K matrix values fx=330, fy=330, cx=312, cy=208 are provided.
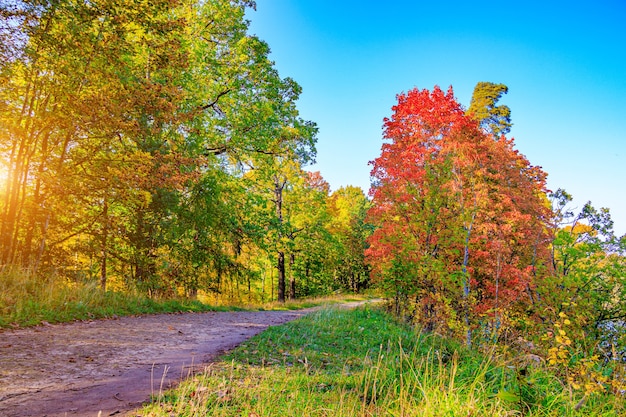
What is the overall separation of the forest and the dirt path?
9.19ft

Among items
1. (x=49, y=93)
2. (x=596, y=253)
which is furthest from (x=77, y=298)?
(x=596, y=253)

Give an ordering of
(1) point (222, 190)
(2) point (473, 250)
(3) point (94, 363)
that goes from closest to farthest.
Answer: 1. (3) point (94, 363)
2. (2) point (473, 250)
3. (1) point (222, 190)

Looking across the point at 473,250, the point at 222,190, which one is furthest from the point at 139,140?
the point at 473,250

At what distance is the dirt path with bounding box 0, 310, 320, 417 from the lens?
8.39 ft

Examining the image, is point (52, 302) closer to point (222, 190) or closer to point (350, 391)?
point (350, 391)

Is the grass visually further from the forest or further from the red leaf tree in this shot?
the red leaf tree

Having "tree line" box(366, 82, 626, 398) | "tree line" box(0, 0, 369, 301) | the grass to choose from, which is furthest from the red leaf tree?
the grass

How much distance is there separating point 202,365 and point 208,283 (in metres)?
8.75

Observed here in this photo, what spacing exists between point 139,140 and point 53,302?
539 centimetres

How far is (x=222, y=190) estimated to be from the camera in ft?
42.3

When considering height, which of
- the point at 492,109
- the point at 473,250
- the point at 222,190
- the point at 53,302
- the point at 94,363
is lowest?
the point at 94,363

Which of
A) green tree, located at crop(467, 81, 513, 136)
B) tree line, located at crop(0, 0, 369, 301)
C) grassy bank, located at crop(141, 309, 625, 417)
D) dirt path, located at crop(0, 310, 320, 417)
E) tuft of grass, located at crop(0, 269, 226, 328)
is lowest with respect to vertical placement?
grassy bank, located at crop(141, 309, 625, 417)

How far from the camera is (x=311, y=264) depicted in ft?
108

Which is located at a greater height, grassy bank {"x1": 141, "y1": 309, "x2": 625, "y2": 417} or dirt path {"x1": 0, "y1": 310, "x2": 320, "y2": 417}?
dirt path {"x1": 0, "y1": 310, "x2": 320, "y2": 417}
